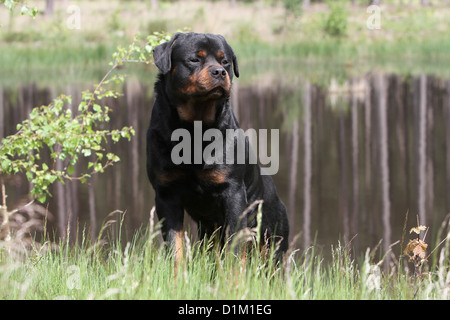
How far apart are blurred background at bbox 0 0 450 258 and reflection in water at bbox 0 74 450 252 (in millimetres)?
36

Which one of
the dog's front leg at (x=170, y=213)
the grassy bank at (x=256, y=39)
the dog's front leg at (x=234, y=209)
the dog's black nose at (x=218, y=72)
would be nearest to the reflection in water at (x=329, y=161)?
the dog's front leg at (x=170, y=213)

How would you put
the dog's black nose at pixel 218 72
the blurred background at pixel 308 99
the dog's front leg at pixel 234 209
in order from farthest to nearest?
1. the blurred background at pixel 308 99
2. the dog's front leg at pixel 234 209
3. the dog's black nose at pixel 218 72

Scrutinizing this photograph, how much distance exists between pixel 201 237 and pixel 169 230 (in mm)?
565

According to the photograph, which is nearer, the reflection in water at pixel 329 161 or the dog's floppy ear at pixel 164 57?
the dog's floppy ear at pixel 164 57

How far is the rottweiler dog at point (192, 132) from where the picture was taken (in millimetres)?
4375

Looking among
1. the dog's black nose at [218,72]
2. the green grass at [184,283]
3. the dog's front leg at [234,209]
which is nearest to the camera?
the green grass at [184,283]

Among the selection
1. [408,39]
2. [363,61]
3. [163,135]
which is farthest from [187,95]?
[408,39]

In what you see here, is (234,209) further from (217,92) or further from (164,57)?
(164,57)

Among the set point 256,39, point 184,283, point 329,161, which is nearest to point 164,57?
point 184,283

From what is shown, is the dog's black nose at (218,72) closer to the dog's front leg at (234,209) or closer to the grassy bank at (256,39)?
the dog's front leg at (234,209)

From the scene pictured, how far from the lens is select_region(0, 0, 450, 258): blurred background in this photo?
383 inches

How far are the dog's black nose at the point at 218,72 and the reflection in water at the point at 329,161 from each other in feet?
4.07

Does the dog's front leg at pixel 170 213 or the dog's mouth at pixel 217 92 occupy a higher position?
the dog's mouth at pixel 217 92

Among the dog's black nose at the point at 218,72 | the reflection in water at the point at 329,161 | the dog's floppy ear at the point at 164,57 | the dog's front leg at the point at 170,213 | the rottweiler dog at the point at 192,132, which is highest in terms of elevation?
the dog's floppy ear at the point at 164,57
